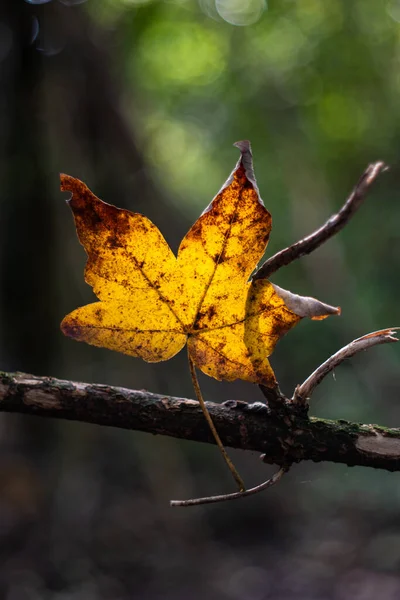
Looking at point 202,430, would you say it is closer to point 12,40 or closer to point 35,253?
point 35,253

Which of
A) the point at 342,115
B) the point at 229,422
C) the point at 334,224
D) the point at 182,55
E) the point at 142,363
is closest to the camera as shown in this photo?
the point at 334,224

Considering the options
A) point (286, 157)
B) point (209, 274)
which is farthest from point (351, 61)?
point (209, 274)

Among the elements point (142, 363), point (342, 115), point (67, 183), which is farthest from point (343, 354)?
point (342, 115)

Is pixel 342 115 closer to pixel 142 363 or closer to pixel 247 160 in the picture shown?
pixel 142 363

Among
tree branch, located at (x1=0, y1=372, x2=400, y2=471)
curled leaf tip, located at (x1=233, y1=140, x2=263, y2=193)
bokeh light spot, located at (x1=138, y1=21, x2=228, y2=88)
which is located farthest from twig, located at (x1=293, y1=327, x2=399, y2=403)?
bokeh light spot, located at (x1=138, y1=21, x2=228, y2=88)

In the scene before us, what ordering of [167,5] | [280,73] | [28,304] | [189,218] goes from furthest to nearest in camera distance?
[280,73]
[167,5]
[189,218]
[28,304]

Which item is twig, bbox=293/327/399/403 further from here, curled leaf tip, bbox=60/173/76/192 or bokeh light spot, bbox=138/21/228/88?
bokeh light spot, bbox=138/21/228/88
